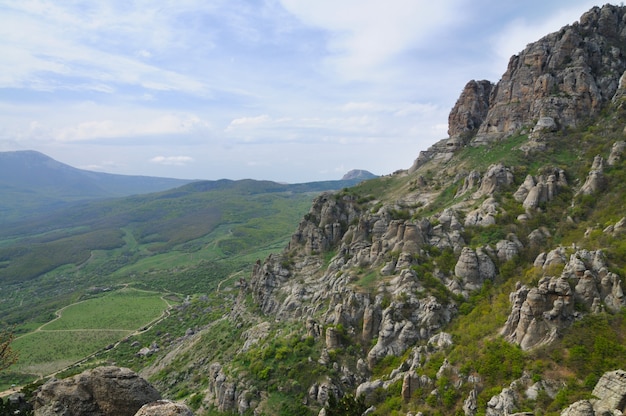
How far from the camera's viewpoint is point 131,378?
115ft

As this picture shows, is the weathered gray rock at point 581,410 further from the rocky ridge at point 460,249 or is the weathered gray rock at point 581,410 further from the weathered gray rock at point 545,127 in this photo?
the weathered gray rock at point 545,127

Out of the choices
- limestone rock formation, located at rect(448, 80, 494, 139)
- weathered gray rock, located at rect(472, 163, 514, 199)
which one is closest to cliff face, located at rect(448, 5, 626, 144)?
limestone rock formation, located at rect(448, 80, 494, 139)

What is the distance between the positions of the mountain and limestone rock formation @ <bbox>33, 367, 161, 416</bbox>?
19.2 m

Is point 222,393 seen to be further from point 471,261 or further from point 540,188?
point 540,188

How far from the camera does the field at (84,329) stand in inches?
4329

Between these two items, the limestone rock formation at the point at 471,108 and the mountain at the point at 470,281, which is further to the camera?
the limestone rock formation at the point at 471,108

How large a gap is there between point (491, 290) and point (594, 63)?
201 feet

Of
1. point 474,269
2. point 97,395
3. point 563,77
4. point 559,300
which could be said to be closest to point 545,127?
point 563,77

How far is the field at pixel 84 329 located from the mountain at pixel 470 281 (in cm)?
2120

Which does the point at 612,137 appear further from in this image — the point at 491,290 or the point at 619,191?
the point at 491,290

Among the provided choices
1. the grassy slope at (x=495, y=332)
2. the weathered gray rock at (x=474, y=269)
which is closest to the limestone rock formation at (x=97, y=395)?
the grassy slope at (x=495, y=332)

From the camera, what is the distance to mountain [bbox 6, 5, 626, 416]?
38.3 meters

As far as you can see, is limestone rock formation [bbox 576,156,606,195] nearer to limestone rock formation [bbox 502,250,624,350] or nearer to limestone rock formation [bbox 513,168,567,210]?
limestone rock formation [bbox 513,168,567,210]

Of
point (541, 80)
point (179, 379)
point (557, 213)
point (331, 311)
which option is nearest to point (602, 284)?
point (557, 213)
